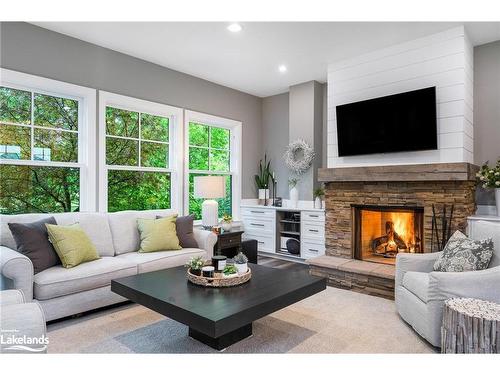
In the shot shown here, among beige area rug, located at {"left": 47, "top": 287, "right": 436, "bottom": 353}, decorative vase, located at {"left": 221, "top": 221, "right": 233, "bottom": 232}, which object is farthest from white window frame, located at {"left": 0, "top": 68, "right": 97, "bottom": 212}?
decorative vase, located at {"left": 221, "top": 221, "right": 233, "bottom": 232}

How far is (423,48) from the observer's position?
12.5ft

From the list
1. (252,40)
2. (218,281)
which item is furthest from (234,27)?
(218,281)

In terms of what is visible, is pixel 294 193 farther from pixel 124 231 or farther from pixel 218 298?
pixel 218 298

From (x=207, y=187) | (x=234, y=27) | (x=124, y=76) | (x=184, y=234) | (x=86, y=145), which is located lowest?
(x=184, y=234)

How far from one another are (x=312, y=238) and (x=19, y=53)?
4.16m

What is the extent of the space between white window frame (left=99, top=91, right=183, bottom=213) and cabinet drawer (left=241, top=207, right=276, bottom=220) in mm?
1336

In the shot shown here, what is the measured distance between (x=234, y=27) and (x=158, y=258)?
98.0 inches

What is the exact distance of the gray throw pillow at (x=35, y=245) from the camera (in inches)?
112

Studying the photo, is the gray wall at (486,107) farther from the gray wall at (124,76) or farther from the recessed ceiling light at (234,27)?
the gray wall at (124,76)

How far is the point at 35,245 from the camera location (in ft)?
9.46

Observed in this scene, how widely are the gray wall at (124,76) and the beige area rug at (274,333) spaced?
2.60m

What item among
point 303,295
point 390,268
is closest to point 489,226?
point 390,268

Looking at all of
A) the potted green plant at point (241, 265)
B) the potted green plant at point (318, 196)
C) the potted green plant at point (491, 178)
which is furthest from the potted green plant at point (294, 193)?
the potted green plant at point (241, 265)

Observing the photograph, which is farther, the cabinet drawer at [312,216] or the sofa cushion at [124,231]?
the cabinet drawer at [312,216]
